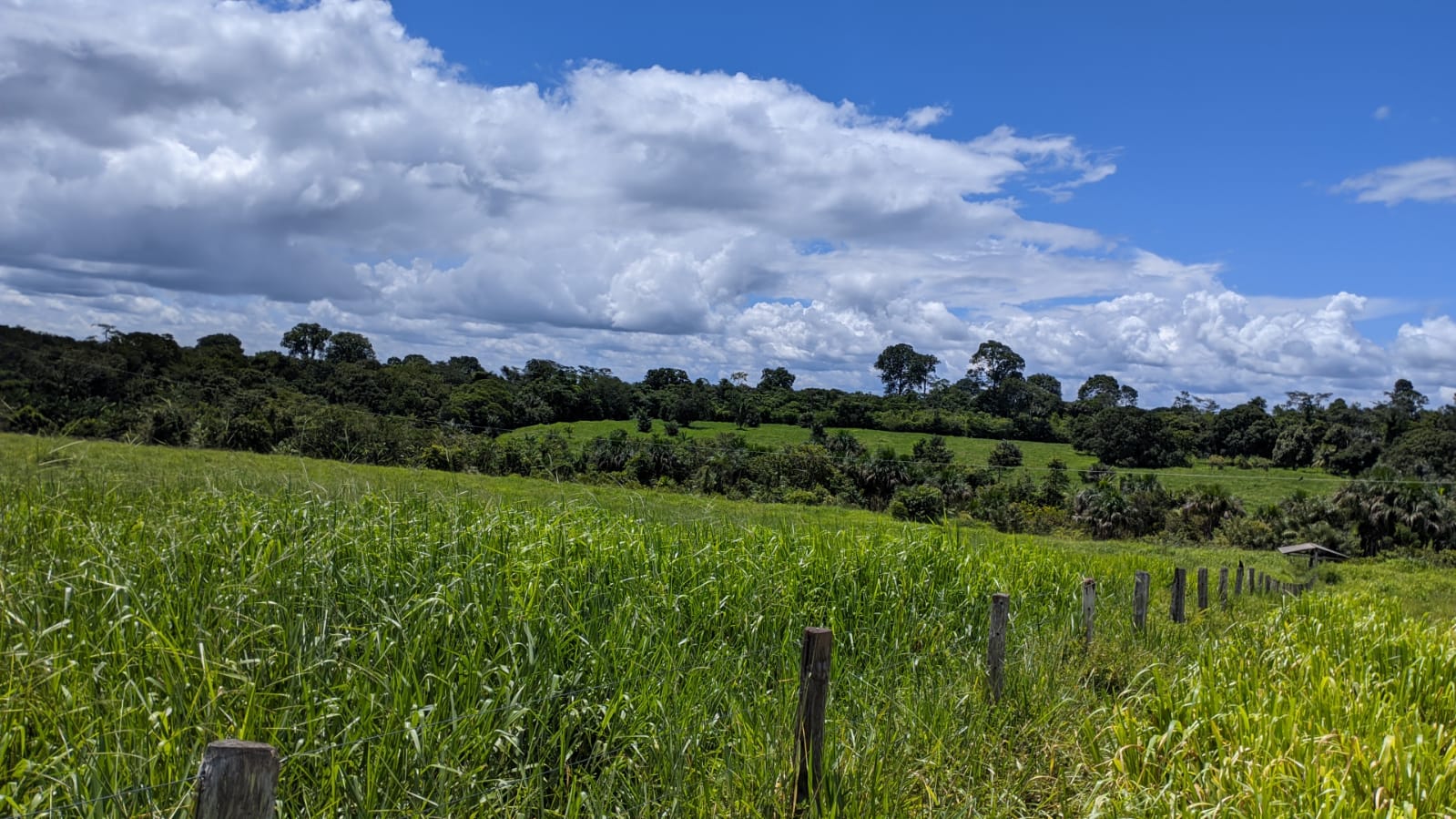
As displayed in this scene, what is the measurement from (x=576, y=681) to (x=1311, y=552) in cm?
3792

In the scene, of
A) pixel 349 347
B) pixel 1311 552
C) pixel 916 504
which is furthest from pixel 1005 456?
pixel 349 347

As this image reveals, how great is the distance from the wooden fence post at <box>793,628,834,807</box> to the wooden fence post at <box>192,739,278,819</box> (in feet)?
7.02

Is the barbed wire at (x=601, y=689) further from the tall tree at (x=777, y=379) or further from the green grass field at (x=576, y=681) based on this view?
the tall tree at (x=777, y=379)

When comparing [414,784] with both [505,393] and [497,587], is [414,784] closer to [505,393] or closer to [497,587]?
[497,587]

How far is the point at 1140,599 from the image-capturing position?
7.95 m

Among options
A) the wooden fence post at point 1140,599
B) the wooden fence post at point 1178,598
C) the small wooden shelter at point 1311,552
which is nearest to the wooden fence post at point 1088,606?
the wooden fence post at point 1140,599

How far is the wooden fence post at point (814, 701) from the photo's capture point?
3.43 m

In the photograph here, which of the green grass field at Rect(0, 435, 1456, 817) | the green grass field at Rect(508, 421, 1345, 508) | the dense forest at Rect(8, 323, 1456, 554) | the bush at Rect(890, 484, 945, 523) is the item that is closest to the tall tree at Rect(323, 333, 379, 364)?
the dense forest at Rect(8, 323, 1456, 554)

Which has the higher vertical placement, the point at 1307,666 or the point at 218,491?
the point at 218,491

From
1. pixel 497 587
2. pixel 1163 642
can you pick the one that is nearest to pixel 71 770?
pixel 497 587

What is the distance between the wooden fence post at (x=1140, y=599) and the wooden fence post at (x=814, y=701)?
5.52 metres

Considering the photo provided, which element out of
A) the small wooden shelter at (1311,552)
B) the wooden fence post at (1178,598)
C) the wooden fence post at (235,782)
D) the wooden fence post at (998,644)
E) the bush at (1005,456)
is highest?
the wooden fence post at (235,782)

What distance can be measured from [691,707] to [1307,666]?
4.78 m

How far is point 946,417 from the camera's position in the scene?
76.3 m
